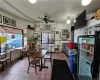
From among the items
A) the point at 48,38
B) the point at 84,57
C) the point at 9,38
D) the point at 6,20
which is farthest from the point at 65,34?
the point at 84,57

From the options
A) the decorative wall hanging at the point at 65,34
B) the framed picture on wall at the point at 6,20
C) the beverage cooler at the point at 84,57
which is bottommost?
the beverage cooler at the point at 84,57

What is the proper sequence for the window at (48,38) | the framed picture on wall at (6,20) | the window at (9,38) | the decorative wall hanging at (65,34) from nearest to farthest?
the window at (9,38) → the framed picture on wall at (6,20) → the decorative wall hanging at (65,34) → the window at (48,38)

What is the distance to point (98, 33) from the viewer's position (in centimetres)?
154

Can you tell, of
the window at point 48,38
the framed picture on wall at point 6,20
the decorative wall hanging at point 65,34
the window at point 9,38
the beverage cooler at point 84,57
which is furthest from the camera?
the window at point 48,38

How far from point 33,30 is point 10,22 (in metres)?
3.09

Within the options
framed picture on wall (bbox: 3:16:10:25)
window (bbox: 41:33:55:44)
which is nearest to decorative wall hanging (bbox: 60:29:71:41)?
window (bbox: 41:33:55:44)

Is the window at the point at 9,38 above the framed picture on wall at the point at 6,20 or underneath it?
underneath

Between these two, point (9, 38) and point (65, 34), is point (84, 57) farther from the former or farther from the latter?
point (65, 34)

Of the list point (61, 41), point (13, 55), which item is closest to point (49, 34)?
point (61, 41)

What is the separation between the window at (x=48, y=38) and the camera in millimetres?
8016

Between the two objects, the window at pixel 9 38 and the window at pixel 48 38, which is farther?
the window at pixel 48 38

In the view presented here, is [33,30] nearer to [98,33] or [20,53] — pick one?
[20,53]

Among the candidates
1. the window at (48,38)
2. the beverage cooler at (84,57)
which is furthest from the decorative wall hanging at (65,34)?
the beverage cooler at (84,57)

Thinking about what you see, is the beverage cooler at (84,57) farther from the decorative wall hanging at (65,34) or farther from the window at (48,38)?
the window at (48,38)
